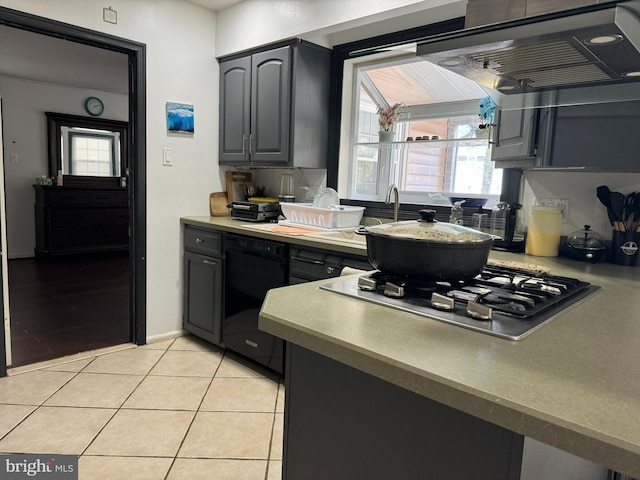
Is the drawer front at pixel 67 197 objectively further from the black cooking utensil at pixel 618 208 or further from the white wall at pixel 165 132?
the black cooking utensil at pixel 618 208

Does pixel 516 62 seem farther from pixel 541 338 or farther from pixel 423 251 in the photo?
pixel 541 338

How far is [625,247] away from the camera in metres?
1.93

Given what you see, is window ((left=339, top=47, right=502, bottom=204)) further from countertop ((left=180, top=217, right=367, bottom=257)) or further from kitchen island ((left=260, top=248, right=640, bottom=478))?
kitchen island ((left=260, top=248, right=640, bottom=478))

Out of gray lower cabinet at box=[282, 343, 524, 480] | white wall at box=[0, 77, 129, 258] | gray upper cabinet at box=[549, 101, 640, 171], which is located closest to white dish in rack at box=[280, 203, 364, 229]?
gray upper cabinet at box=[549, 101, 640, 171]

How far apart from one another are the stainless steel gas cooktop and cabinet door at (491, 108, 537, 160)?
84 centimetres

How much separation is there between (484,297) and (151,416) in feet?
6.13

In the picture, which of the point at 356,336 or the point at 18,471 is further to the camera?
the point at 18,471

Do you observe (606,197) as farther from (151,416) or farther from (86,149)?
(86,149)

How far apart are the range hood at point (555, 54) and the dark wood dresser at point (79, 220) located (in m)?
6.29

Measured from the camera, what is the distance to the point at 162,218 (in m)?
3.25

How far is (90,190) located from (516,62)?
258 inches

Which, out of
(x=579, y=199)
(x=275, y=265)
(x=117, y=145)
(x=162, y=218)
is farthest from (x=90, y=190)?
(x=579, y=199)

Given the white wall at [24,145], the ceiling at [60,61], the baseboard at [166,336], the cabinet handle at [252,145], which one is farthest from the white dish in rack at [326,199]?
the white wall at [24,145]

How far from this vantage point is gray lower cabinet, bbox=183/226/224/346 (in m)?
3.07
